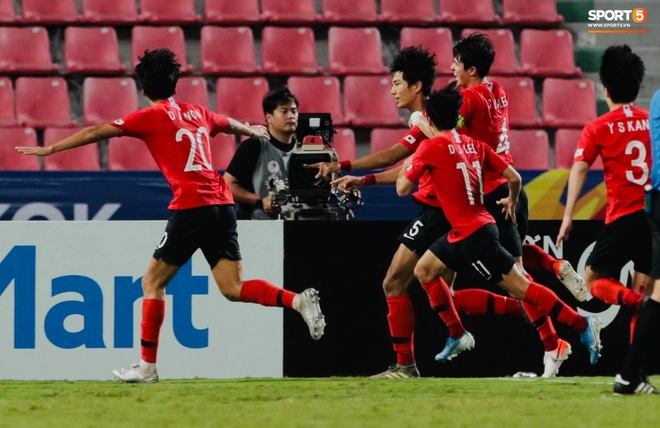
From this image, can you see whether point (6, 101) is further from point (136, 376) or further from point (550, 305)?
point (550, 305)

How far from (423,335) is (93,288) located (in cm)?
210

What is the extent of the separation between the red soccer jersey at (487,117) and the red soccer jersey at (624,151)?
87cm

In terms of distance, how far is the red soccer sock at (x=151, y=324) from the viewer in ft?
22.1

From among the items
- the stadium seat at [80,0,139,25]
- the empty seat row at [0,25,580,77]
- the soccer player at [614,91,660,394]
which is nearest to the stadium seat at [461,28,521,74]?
the empty seat row at [0,25,580,77]

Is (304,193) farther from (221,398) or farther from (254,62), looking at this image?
(254,62)

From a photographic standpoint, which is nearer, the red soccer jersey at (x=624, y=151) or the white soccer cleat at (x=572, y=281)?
the red soccer jersey at (x=624, y=151)

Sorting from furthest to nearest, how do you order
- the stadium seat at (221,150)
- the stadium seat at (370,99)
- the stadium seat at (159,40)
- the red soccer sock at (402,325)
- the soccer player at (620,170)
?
the stadium seat at (159,40)
the stadium seat at (370,99)
the stadium seat at (221,150)
the red soccer sock at (402,325)
the soccer player at (620,170)

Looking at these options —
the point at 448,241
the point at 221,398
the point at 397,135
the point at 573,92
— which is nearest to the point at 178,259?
the point at 221,398

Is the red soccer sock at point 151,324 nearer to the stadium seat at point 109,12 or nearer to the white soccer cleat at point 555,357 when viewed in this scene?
the white soccer cleat at point 555,357

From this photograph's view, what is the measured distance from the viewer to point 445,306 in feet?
23.2

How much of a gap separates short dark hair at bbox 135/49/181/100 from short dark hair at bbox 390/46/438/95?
55.1 inches

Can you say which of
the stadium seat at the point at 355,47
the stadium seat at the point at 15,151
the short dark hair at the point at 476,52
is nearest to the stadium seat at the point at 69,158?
the stadium seat at the point at 15,151

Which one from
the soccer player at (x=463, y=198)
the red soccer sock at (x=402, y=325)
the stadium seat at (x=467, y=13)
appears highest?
the stadium seat at (x=467, y=13)

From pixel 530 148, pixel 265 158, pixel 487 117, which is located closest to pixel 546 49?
pixel 530 148
